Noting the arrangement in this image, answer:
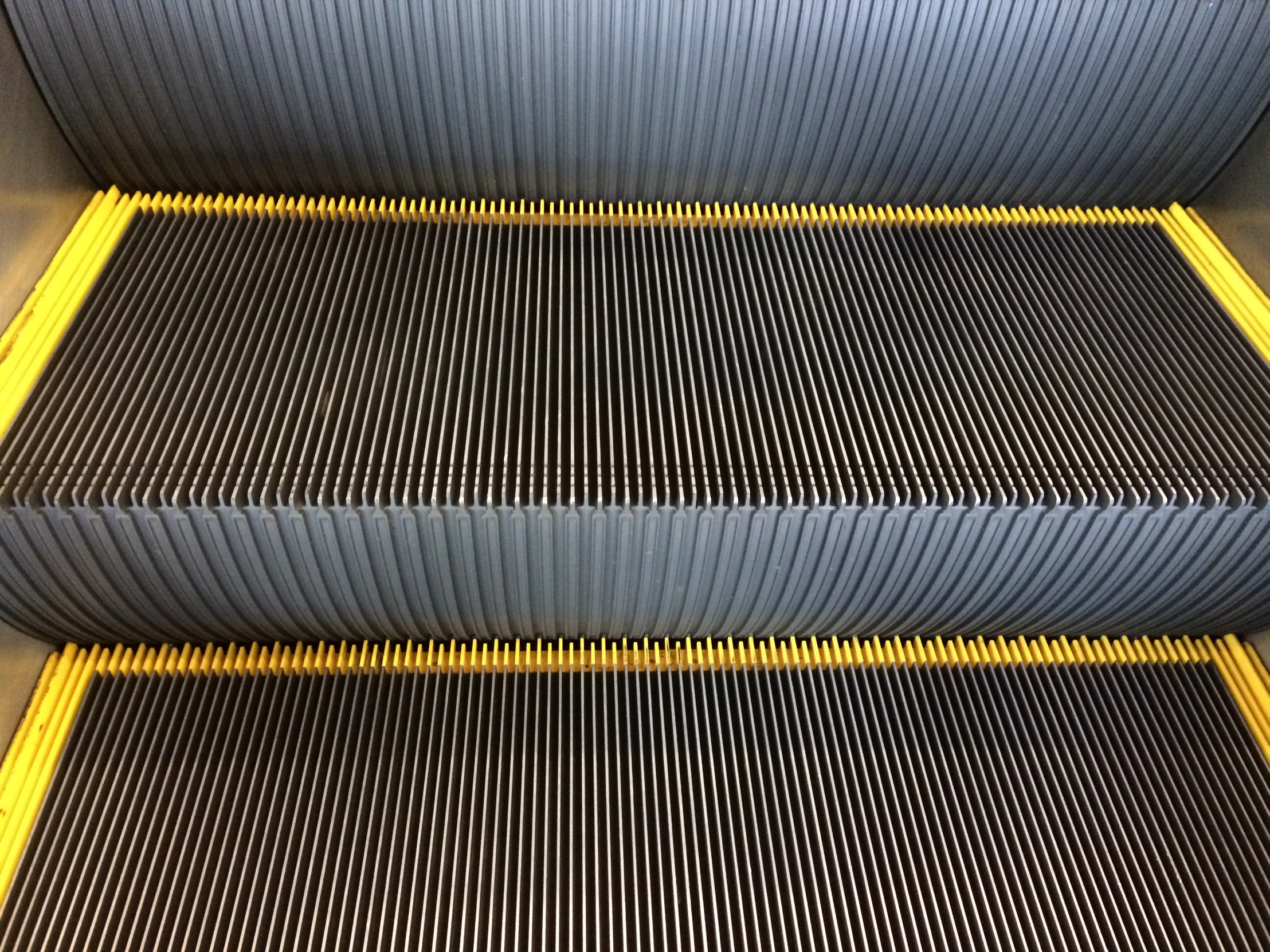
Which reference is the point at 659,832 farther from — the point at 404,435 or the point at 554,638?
the point at 404,435

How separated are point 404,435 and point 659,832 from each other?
105cm

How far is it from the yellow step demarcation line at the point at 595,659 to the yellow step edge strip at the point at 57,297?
69 cm

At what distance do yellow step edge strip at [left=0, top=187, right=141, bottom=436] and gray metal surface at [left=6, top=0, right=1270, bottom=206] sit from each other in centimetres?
12

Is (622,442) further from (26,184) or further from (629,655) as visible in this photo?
(26,184)

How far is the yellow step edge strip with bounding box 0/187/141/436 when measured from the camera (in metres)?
1.87

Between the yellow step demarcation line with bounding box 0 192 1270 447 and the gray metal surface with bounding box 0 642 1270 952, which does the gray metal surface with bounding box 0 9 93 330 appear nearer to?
the yellow step demarcation line with bounding box 0 192 1270 447

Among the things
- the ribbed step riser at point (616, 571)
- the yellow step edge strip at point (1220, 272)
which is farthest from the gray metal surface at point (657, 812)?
the yellow step edge strip at point (1220, 272)

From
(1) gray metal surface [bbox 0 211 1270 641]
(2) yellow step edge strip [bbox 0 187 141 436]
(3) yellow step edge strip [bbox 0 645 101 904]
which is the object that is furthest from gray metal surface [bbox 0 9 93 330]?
(3) yellow step edge strip [bbox 0 645 101 904]

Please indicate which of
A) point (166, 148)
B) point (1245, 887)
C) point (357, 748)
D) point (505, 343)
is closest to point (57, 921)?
point (357, 748)

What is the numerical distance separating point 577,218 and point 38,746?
6.11 feet

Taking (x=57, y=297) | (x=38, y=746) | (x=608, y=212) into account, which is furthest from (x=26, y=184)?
(x=608, y=212)

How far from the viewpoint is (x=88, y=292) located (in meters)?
2.08

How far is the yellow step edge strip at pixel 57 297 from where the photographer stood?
6.13 ft

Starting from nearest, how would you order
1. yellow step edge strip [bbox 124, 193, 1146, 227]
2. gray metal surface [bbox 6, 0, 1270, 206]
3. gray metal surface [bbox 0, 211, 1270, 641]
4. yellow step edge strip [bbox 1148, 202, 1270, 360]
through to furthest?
gray metal surface [bbox 0, 211, 1270, 641] → gray metal surface [bbox 6, 0, 1270, 206] → yellow step edge strip [bbox 1148, 202, 1270, 360] → yellow step edge strip [bbox 124, 193, 1146, 227]
